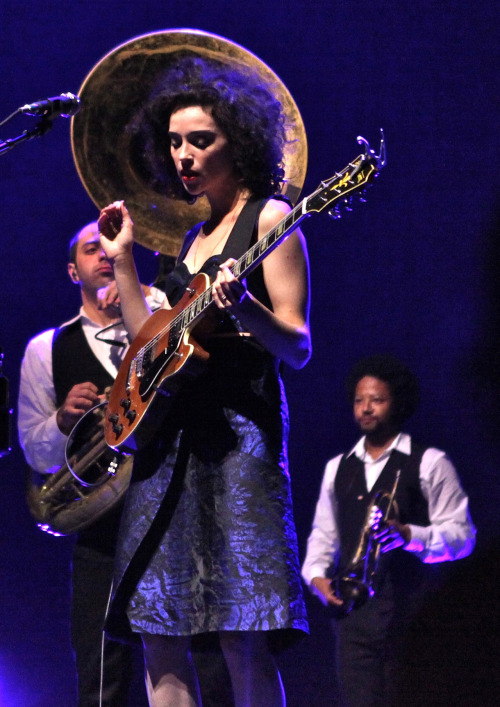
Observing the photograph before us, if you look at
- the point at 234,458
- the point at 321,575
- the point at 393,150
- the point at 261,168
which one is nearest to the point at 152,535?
the point at 234,458

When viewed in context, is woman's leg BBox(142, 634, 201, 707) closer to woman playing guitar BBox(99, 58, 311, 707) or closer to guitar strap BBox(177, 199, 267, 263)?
woman playing guitar BBox(99, 58, 311, 707)

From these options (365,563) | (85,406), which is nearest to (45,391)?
(85,406)

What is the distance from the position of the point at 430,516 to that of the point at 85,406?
141 cm

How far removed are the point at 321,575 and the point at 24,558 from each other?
4.62 feet

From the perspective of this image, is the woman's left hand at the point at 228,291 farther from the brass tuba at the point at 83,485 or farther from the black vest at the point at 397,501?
the black vest at the point at 397,501

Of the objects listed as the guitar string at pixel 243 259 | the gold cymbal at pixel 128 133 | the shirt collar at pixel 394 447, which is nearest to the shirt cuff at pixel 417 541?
the shirt collar at pixel 394 447

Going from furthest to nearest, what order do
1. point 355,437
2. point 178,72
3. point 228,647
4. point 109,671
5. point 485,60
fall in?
point 355,437
point 485,60
point 109,671
point 178,72
point 228,647

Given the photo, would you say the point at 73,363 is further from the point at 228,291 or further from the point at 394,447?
the point at 228,291

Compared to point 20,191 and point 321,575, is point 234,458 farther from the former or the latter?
point 20,191

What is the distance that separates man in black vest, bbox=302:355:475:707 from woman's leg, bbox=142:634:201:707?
4.87 ft

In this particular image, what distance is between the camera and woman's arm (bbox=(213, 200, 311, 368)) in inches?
71.7

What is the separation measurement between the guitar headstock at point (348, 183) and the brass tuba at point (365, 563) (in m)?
1.82

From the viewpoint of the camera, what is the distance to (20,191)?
3.95 metres

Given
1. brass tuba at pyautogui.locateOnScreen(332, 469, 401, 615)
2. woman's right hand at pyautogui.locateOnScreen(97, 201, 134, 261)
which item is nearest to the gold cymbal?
woman's right hand at pyautogui.locateOnScreen(97, 201, 134, 261)
